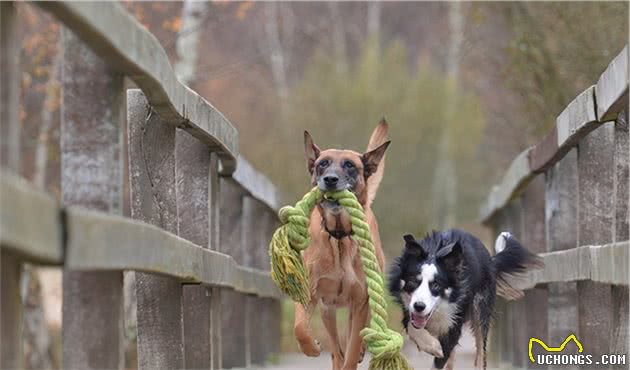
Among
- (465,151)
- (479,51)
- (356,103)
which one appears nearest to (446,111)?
(465,151)

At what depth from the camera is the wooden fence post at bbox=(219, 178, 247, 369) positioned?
29.1ft

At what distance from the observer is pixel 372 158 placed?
7.40m

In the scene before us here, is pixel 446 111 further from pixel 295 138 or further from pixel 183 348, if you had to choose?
pixel 183 348

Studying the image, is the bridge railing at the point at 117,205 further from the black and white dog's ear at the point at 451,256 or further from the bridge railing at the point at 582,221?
the bridge railing at the point at 582,221

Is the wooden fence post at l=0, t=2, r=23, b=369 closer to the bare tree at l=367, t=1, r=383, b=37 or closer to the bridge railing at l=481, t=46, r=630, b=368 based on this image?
the bridge railing at l=481, t=46, r=630, b=368

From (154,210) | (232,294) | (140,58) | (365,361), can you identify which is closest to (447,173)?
(365,361)

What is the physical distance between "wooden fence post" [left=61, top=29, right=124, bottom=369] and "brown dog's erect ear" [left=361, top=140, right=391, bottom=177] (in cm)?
307

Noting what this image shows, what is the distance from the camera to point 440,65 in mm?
46812

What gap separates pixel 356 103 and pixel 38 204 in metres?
30.6

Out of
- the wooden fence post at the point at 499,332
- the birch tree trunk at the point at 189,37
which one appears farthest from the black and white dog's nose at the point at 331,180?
the birch tree trunk at the point at 189,37

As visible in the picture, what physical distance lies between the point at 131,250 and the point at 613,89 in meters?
2.15

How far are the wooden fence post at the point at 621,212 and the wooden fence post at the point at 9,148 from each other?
3.01m

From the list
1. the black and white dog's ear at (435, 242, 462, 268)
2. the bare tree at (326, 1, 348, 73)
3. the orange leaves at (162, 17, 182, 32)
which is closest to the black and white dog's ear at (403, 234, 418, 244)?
the black and white dog's ear at (435, 242, 462, 268)

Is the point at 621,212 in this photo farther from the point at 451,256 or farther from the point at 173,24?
the point at 173,24
